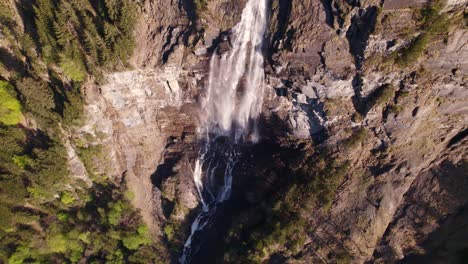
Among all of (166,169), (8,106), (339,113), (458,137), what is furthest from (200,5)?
(458,137)

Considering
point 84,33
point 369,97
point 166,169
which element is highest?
point 84,33

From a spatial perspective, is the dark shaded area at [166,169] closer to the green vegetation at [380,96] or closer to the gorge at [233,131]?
the gorge at [233,131]

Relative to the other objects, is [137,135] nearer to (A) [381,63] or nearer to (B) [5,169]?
(B) [5,169]

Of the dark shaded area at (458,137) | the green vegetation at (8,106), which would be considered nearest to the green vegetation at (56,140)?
the green vegetation at (8,106)

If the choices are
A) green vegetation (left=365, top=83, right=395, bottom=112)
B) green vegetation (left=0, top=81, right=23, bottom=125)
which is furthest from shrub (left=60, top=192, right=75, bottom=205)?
green vegetation (left=365, top=83, right=395, bottom=112)

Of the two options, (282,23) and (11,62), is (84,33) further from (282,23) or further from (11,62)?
(282,23)

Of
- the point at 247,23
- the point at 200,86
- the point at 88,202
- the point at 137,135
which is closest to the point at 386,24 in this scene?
the point at 247,23

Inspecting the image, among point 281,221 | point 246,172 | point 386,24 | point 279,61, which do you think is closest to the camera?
point 386,24
